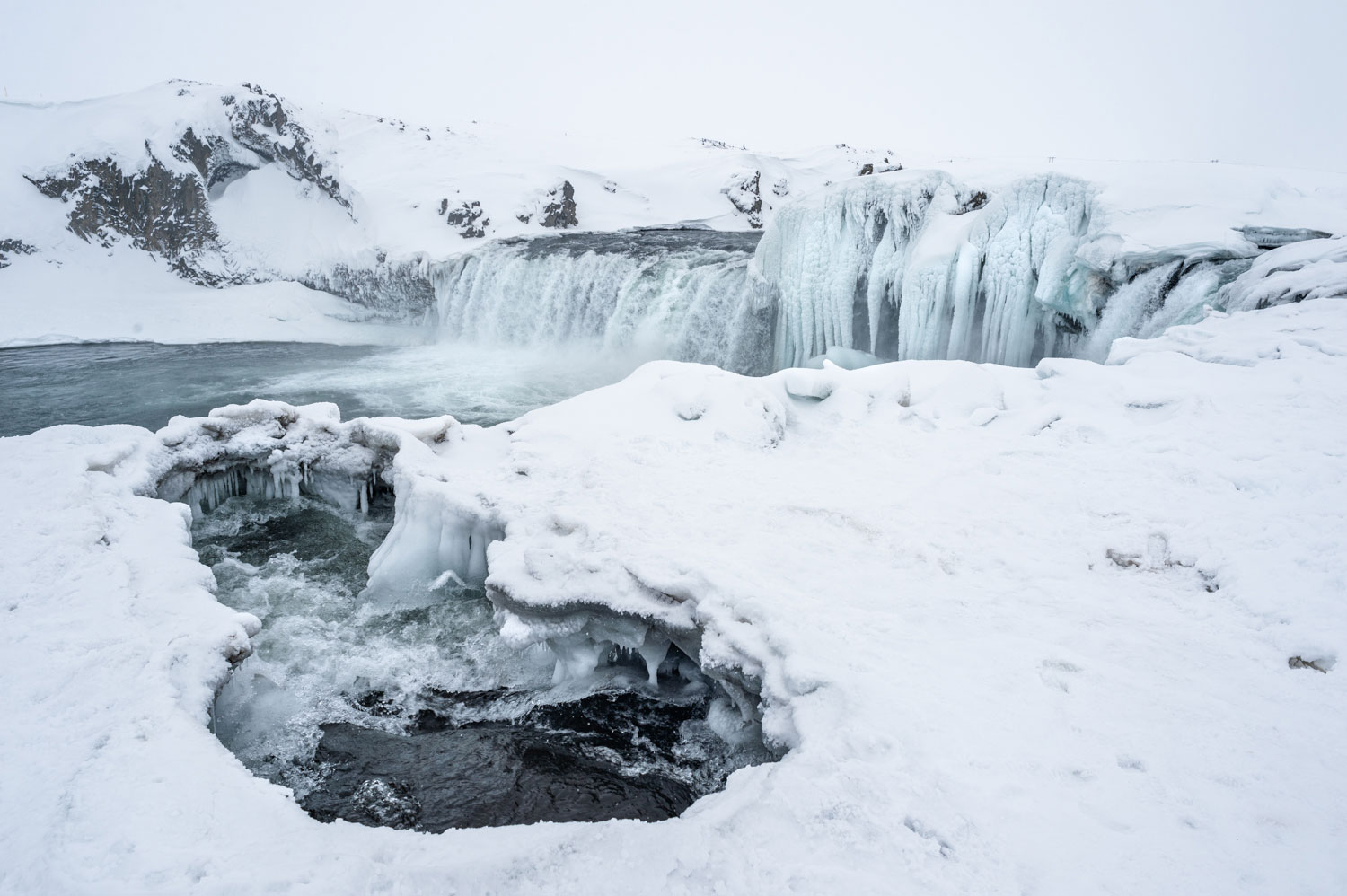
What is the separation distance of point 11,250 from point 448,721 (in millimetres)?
21529

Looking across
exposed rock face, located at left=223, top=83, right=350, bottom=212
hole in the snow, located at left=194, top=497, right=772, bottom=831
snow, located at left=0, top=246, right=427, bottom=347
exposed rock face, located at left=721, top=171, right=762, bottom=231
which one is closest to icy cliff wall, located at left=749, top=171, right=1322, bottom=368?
hole in the snow, located at left=194, top=497, right=772, bottom=831

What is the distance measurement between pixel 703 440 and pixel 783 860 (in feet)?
13.8

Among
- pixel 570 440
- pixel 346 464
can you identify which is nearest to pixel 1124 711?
pixel 570 440

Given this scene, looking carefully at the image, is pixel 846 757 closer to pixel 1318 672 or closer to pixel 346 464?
pixel 1318 672

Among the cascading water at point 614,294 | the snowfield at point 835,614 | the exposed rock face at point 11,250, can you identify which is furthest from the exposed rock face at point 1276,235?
the exposed rock face at point 11,250

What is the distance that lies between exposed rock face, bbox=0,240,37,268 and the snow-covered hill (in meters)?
0.07

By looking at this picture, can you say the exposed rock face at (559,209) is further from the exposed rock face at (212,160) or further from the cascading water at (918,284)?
the exposed rock face at (212,160)

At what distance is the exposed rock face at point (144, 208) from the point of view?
17.9 metres

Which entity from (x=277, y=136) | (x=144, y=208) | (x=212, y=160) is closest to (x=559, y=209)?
→ (x=277, y=136)

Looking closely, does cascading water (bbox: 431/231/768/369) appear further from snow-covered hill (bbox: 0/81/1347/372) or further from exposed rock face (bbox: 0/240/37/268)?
exposed rock face (bbox: 0/240/37/268)

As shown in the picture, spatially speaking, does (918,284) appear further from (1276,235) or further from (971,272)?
(1276,235)

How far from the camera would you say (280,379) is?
1405 cm

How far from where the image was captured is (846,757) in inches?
107

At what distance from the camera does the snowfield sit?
2.32 m
